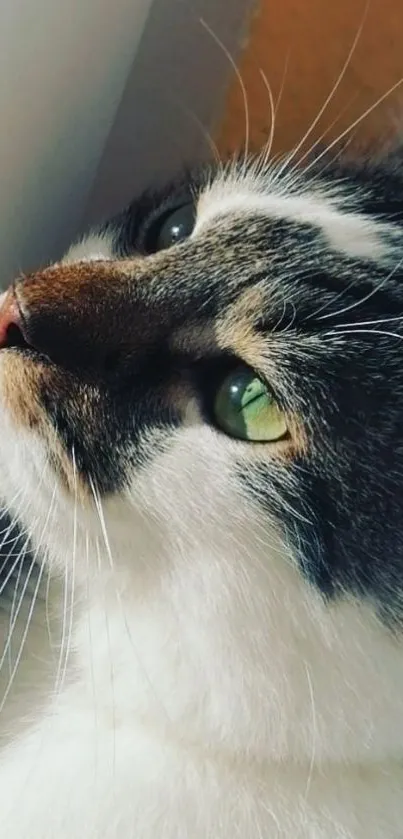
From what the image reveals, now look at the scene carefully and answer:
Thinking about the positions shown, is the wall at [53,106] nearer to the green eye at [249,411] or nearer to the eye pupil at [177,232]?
the eye pupil at [177,232]

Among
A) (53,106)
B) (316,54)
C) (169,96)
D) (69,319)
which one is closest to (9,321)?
(69,319)

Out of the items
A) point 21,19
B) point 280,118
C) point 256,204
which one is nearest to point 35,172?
point 21,19

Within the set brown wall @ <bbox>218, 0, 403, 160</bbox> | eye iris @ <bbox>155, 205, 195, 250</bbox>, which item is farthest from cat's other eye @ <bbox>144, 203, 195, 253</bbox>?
brown wall @ <bbox>218, 0, 403, 160</bbox>

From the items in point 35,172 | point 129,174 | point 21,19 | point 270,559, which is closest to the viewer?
point 270,559

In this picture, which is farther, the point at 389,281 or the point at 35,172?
the point at 35,172

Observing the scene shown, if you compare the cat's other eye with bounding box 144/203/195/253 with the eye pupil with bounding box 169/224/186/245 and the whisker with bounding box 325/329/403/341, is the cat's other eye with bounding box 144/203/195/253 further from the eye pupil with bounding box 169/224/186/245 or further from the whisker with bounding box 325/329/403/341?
the whisker with bounding box 325/329/403/341

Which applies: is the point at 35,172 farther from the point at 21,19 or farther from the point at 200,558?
the point at 200,558

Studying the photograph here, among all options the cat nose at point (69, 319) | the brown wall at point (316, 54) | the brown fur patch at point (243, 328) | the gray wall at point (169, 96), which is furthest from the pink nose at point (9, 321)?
the brown wall at point (316, 54)
